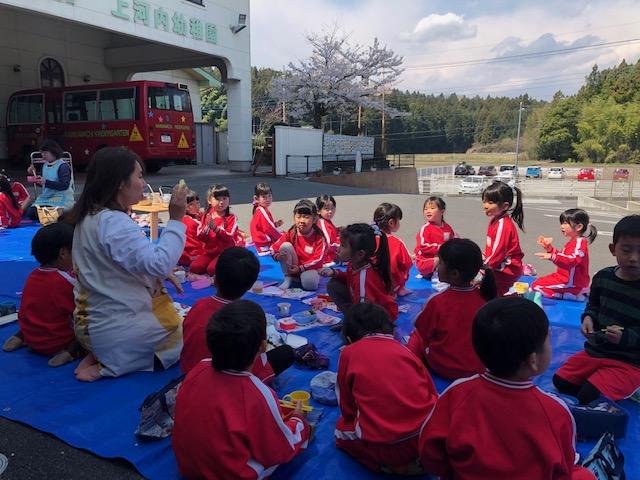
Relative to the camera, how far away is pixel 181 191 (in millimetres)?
2801

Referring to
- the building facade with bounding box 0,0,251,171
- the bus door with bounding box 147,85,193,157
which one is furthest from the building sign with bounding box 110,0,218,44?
the bus door with bounding box 147,85,193,157

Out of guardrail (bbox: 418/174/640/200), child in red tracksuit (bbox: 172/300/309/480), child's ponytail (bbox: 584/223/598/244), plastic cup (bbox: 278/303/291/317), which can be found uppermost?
child's ponytail (bbox: 584/223/598/244)

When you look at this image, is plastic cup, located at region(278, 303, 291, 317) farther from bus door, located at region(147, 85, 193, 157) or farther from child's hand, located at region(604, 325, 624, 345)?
bus door, located at region(147, 85, 193, 157)

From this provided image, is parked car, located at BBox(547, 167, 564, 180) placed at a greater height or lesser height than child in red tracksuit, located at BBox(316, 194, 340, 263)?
lesser

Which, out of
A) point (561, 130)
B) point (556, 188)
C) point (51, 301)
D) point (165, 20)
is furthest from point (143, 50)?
point (561, 130)

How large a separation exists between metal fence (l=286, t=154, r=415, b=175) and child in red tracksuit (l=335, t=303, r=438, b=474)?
1700 cm

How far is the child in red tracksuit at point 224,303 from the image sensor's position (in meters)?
2.57

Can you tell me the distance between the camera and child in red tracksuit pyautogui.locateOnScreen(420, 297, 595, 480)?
5.28ft

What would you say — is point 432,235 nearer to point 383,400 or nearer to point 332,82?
point 383,400

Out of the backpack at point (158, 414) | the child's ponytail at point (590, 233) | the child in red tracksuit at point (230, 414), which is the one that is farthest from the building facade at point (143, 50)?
the child in red tracksuit at point (230, 414)

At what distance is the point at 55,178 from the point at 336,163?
15682 millimetres

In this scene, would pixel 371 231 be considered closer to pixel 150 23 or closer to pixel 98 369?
pixel 98 369

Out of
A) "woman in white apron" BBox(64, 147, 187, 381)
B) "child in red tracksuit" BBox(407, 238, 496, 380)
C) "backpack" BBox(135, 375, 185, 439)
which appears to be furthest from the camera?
"child in red tracksuit" BBox(407, 238, 496, 380)

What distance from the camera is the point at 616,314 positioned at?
8.94ft
